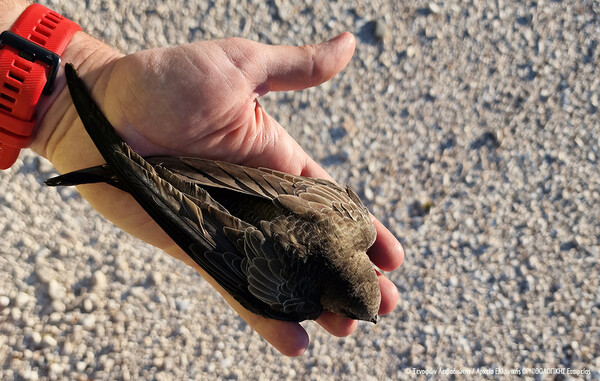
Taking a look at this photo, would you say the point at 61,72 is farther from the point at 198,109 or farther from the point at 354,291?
the point at 354,291

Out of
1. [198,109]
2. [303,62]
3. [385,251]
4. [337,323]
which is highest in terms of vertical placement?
[303,62]

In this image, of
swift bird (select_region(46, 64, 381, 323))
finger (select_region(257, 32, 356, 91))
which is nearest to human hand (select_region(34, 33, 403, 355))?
finger (select_region(257, 32, 356, 91))

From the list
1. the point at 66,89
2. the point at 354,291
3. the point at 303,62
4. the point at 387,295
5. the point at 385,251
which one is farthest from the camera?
the point at 385,251

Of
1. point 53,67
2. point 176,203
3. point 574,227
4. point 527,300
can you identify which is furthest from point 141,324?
point 574,227

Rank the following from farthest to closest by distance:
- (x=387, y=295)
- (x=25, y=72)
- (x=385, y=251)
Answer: (x=385, y=251), (x=387, y=295), (x=25, y=72)

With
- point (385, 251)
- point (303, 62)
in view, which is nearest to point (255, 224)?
point (303, 62)

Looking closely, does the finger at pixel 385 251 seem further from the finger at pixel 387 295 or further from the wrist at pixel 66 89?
the wrist at pixel 66 89
